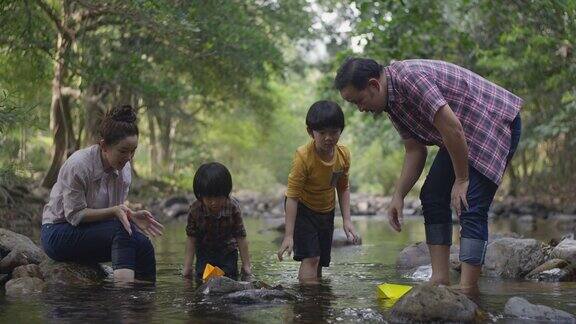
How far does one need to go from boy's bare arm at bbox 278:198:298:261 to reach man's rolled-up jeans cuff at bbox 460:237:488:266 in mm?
1184

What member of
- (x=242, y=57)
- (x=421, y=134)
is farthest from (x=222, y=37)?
(x=421, y=134)

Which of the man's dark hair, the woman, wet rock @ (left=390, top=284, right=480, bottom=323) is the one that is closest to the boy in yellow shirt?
the man's dark hair

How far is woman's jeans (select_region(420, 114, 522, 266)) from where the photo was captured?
14.2 ft

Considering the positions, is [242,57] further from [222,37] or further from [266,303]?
[266,303]

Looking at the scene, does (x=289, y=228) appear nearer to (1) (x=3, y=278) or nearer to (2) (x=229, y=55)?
(1) (x=3, y=278)

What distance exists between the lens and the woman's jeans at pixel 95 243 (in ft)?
16.4

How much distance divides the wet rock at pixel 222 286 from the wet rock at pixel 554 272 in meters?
2.09

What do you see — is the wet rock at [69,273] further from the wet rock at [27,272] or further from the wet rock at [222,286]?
the wet rock at [222,286]

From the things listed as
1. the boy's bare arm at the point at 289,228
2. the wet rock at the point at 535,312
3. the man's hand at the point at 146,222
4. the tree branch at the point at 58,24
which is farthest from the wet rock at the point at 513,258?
the tree branch at the point at 58,24

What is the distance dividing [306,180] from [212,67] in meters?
12.3

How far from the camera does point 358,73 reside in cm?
417

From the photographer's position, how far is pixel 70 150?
16219 mm

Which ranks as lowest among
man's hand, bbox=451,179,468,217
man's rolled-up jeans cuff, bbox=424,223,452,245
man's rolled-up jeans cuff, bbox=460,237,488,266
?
man's rolled-up jeans cuff, bbox=460,237,488,266

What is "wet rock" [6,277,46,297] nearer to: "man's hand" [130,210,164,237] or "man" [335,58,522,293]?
"man's hand" [130,210,164,237]
